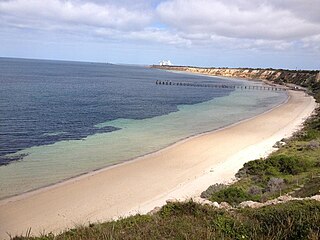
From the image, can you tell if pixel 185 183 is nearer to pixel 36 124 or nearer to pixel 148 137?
pixel 148 137

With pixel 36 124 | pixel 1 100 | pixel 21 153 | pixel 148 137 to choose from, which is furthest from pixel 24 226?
pixel 1 100

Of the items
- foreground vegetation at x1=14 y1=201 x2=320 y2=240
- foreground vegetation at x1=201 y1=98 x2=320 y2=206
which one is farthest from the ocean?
foreground vegetation at x1=14 y1=201 x2=320 y2=240

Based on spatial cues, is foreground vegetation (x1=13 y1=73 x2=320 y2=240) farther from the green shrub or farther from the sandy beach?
the sandy beach

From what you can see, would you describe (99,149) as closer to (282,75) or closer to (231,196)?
(231,196)

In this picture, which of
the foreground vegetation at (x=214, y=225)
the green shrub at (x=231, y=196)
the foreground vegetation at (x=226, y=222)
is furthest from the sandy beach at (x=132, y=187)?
the foreground vegetation at (x=214, y=225)

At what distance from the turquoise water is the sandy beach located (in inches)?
49.9

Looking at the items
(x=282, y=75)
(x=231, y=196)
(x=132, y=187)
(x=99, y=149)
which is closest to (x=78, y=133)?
(x=99, y=149)

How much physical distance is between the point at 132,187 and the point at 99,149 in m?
8.89

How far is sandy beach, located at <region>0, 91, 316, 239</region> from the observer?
1516 cm

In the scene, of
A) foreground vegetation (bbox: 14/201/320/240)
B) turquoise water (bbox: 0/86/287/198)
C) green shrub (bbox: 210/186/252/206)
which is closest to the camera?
foreground vegetation (bbox: 14/201/320/240)

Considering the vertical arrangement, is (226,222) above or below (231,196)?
above

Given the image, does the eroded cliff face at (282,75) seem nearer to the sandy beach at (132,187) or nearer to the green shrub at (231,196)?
the sandy beach at (132,187)

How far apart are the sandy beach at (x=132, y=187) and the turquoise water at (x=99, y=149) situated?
1.27 meters

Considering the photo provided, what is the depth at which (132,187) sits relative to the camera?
62.5ft
